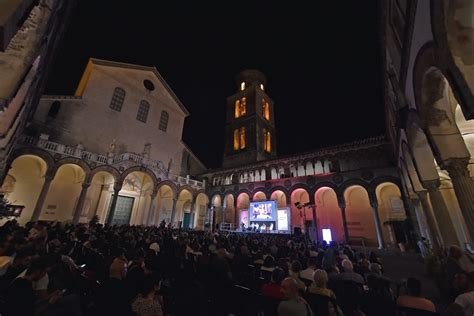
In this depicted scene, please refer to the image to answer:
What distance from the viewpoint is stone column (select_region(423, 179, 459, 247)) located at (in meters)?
6.40

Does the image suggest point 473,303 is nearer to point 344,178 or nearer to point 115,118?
point 344,178

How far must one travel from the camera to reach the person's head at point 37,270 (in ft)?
8.09

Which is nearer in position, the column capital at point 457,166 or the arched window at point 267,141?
the column capital at point 457,166

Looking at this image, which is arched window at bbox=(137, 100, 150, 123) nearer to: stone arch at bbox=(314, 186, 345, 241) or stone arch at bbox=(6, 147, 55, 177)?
stone arch at bbox=(6, 147, 55, 177)

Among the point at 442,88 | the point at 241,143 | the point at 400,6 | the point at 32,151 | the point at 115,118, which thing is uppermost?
the point at 241,143

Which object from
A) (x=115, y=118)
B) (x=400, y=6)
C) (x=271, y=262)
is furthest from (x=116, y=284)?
(x=115, y=118)

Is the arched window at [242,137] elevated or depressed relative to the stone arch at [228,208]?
elevated

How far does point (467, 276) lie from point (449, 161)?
3.60 metres

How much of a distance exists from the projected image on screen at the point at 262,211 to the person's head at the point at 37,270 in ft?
57.6

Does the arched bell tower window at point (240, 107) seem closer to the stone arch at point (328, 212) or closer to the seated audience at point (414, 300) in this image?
the stone arch at point (328, 212)

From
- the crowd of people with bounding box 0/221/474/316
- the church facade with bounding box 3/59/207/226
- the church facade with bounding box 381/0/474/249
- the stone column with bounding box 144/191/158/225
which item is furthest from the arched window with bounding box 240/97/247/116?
the crowd of people with bounding box 0/221/474/316

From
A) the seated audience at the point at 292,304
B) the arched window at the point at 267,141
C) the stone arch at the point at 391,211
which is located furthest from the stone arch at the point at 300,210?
the seated audience at the point at 292,304

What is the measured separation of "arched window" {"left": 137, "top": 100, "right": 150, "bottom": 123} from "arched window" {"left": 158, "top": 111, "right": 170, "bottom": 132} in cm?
182

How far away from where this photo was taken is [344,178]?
16641mm
